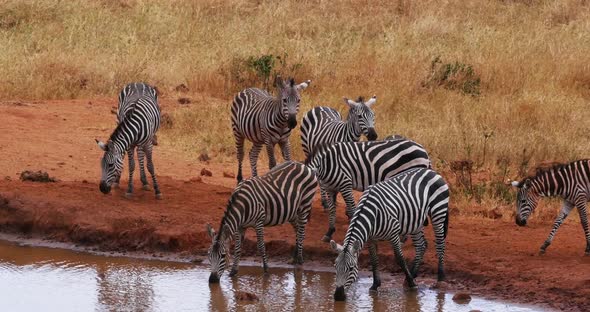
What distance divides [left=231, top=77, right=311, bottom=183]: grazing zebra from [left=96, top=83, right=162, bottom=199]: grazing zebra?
116 cm

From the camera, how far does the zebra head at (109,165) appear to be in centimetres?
1114

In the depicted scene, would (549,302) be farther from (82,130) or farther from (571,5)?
(571,5)

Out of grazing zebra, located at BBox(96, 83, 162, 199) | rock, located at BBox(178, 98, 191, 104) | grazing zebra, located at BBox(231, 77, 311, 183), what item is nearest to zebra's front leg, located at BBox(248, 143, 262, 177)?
grazing zebra, located at BBox(231, 77, 311, 183)

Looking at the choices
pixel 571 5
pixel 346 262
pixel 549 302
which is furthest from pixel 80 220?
pixel 571 5

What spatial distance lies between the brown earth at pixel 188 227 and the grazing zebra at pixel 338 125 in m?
0.86

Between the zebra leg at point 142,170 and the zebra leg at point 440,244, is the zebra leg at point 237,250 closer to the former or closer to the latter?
the zebra leg at point 440,244

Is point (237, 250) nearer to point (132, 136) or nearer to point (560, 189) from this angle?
point (132, 136)

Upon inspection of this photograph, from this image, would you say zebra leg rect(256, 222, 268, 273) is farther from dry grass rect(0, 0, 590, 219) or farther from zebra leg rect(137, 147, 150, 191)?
dry grass rect(0, 0, 590, 219)

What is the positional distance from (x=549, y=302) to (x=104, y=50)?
11648 millimetres

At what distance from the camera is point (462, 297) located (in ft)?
28.2

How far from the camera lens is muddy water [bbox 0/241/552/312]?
8562 mm

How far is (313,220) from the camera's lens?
11.1 metres

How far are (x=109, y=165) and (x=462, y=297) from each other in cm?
454

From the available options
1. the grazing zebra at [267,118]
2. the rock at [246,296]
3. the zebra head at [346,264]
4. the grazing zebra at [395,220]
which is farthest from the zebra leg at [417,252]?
the grazing zebra at [267,118]
